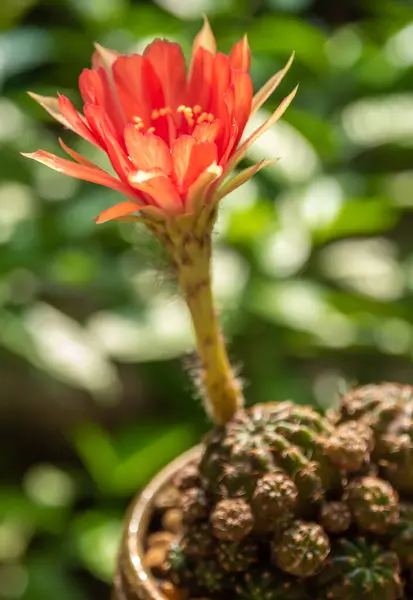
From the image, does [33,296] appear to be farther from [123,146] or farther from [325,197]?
[123,146]

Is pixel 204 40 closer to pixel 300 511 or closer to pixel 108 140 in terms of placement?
pixel 108 140

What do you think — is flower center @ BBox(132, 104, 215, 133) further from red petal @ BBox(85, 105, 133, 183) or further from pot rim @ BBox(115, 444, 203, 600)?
pot rim @ BBox(115, 444, 203, 600)

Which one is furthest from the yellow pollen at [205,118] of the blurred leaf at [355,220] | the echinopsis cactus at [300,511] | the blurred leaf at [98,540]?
the blurred leaf at [355,220]

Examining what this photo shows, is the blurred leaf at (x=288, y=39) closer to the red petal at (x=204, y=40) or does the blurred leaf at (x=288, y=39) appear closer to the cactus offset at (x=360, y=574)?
the red petal at (x=204, y=40)

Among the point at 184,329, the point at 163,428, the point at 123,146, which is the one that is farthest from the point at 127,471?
the point at 123,146

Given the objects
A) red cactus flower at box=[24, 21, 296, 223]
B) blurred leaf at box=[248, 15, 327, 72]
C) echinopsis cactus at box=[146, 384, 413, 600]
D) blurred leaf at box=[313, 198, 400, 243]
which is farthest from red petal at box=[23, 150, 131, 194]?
blurred leaf at box=[248, 15, 327, 72]
